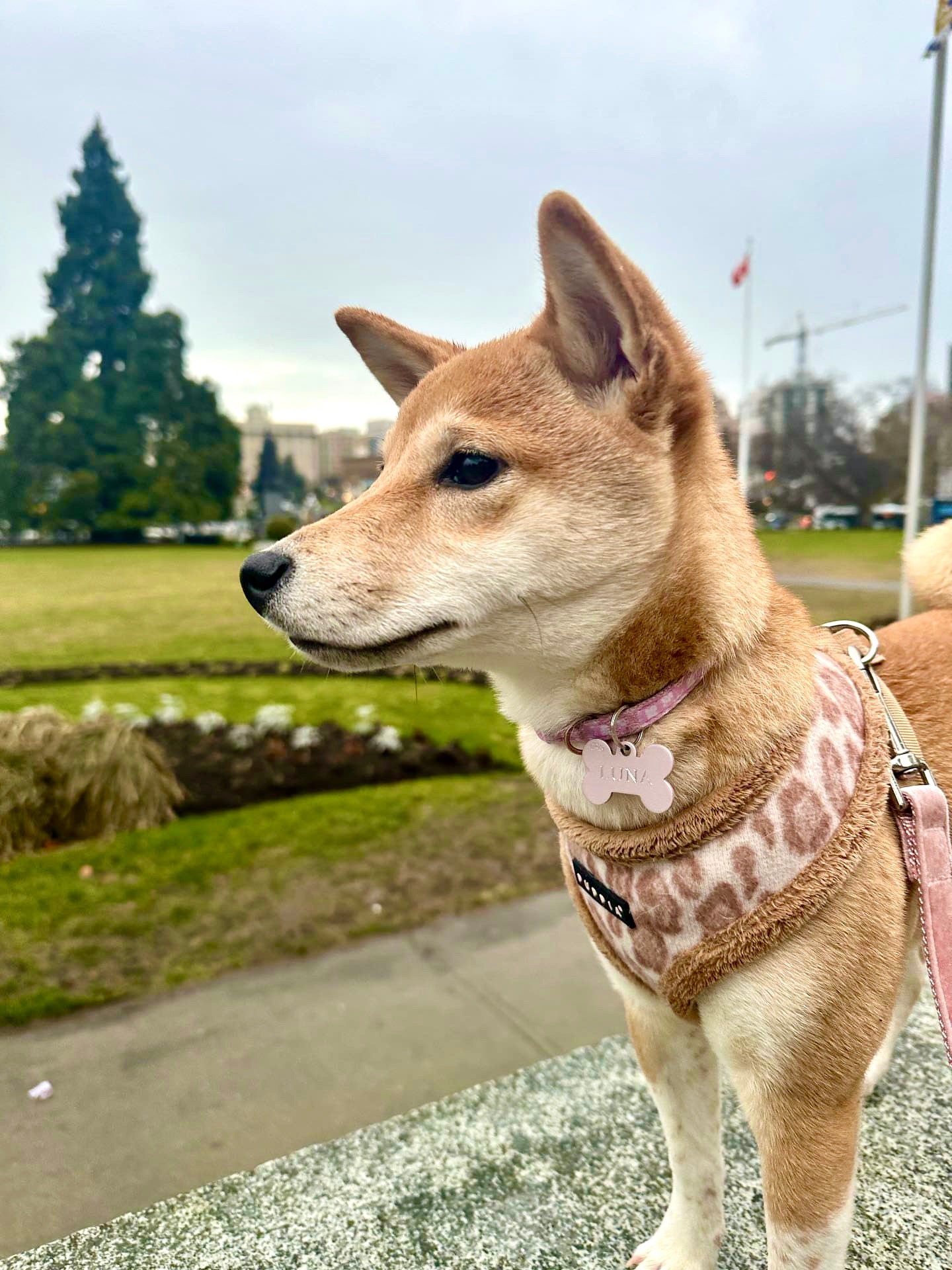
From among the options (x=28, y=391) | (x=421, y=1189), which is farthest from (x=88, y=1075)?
(x=28, y=391)

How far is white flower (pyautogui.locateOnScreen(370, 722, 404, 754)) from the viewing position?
479cm

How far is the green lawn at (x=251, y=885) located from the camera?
3.04 meters

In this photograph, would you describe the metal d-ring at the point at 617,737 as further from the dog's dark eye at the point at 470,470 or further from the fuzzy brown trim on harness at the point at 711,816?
the dog's dark eye at the point at 470,470

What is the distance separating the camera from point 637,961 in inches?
52.3

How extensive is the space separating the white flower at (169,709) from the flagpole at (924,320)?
4245 millimetres

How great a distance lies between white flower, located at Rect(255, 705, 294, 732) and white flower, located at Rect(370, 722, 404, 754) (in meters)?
0.52

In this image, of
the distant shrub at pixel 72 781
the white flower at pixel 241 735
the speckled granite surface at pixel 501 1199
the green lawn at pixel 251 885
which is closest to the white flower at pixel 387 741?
the green lawn at pixel 251 885

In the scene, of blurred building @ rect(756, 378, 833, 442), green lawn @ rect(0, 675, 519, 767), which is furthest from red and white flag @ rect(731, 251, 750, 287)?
green lawn @ rect(0, 675, 519, 767)

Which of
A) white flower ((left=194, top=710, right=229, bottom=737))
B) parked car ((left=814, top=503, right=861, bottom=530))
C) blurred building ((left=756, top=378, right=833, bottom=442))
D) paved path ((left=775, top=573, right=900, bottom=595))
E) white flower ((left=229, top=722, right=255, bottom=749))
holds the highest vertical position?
blurred building ((left=756, top=378, right=833, bottom=442))

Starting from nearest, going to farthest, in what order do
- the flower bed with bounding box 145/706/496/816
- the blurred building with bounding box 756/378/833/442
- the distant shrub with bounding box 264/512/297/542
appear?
the flower bed with bounding box 145/706/496/816 < the distant shrub with bounding box 264/512/297/542 < the blurred building with bounding box 756/378/833/442

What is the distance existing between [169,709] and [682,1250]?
11.6 feet

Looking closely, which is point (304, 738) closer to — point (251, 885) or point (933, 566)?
point (251, 885)

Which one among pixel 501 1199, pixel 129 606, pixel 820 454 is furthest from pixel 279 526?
pixel 820 454

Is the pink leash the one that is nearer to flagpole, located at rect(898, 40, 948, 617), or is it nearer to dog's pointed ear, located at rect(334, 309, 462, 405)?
dog's pointed ear, located at rect(334, 309, 462, 405)
